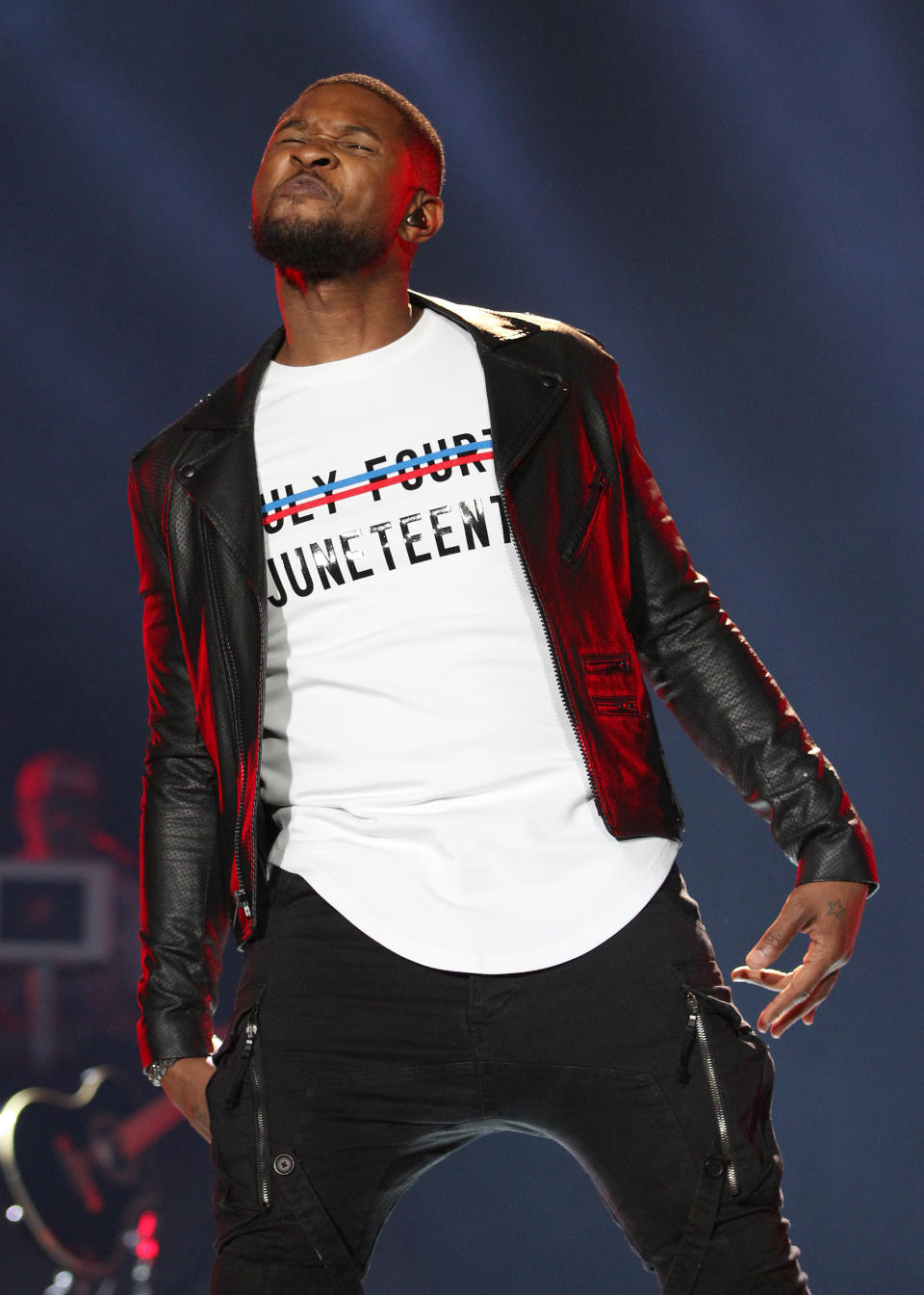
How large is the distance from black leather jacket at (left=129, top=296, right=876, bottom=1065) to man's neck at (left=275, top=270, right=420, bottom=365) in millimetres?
95

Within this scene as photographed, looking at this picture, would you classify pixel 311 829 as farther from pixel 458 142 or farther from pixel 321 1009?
pixel 458 142

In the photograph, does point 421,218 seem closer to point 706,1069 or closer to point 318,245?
point 318,245

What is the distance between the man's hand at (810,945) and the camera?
63.9 inches

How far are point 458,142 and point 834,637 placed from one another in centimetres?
184

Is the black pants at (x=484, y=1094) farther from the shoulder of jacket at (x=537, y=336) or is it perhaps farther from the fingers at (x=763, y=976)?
the shoulder of jacket at (x=537, y=336)

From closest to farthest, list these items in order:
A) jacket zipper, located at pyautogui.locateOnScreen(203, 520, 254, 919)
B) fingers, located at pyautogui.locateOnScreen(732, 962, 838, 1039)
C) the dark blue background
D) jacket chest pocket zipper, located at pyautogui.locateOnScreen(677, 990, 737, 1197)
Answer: jacket chest pocket zipper, located at pyautogui.locateOnScreen(677, 990, 737, 1197) < fingers, located at pyautogui.locateOnScreen(732, 962, 838, 1039) < jacket zipper, located at pyautogui.locateOnScreen(203, 520, 254, 919) < the dark blue background

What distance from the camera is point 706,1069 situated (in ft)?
5.07

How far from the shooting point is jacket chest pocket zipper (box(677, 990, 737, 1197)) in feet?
4.97

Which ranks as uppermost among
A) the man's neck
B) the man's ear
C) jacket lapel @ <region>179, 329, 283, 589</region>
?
the man's ear

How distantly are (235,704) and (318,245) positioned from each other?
0.65 m

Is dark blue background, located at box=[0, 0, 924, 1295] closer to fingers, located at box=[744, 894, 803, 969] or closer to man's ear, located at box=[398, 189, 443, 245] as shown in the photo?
man's ear, located at box=[398, 189, 443, 245]

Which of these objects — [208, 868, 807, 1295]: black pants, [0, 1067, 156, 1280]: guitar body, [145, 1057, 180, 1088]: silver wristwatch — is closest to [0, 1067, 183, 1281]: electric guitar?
[0, 1067, 156, 1280]: guitar body

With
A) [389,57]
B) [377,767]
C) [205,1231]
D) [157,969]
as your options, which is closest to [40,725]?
[205,1231]

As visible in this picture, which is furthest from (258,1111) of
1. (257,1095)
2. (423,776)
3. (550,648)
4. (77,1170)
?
(77,1170)
